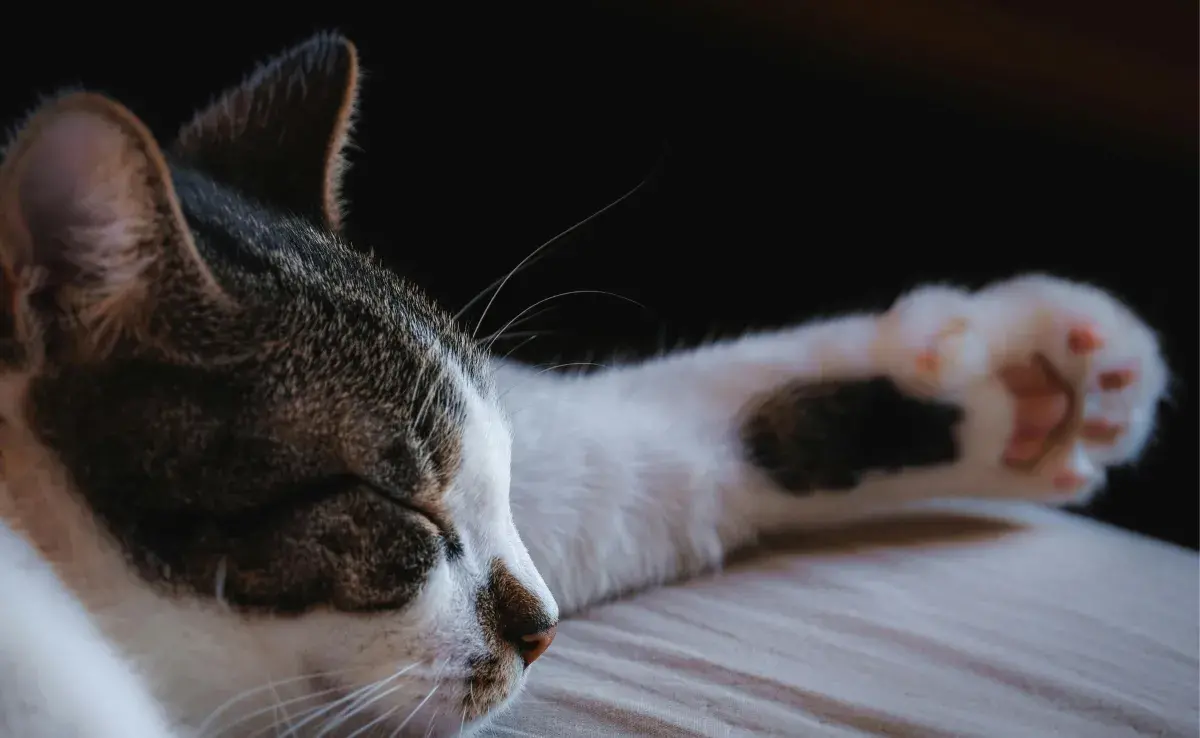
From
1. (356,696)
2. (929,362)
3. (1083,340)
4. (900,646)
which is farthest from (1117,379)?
(356,696)

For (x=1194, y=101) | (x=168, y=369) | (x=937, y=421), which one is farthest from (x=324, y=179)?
(x=1194, y=101)

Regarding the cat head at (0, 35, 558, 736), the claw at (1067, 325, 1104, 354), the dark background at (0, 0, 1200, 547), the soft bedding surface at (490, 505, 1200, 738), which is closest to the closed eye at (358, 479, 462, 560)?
the cat head at (0, 35, 558, 736)

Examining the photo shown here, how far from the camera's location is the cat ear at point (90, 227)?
42 cm

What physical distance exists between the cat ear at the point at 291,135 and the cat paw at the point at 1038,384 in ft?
1.60

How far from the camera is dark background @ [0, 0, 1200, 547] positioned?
865mm

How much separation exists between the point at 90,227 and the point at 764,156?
0.77 meters

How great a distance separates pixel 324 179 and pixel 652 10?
1.51 ft

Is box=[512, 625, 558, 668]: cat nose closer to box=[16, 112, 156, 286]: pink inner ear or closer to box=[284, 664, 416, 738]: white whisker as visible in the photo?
box=[284, 664, 416, 738]: white whisker

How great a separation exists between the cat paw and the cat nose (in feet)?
1.36

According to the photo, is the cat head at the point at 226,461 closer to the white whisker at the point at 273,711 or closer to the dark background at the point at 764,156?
the white whisker at the point at 273,711

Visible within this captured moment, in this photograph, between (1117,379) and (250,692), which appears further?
(1117,379)

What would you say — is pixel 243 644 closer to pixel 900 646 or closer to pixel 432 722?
pixel 432 722

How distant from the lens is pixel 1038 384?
2.64ft

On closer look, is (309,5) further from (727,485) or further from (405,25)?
(727,485)
